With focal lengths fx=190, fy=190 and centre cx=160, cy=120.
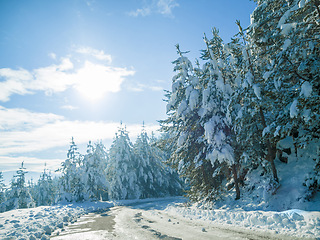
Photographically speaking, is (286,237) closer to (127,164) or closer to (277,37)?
(277,37)

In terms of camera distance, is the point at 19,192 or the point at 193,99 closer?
the point at 193,99

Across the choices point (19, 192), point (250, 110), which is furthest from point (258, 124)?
point (19, 192)

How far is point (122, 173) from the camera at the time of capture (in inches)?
1522

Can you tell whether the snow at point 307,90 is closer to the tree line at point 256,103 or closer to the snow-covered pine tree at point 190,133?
the tree line at point 256,103

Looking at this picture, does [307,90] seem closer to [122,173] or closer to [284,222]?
[284,222]

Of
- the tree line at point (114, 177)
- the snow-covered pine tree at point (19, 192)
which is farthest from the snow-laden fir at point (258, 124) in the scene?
the snow-covered pine tree at point (19, 192)

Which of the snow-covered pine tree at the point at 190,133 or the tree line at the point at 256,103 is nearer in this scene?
the tree line at the point at 256,103

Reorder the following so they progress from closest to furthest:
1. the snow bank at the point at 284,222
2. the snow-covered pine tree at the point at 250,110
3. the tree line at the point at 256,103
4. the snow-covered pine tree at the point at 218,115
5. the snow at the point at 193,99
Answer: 1. the snow bank at the point at 284,222
2. the tree line at the point at 256,103
3. the snow-covered pine tree at the point at 250,110
4. the snow-covered pine tree at the point at 218,115
5. the snow at the point at 193,99

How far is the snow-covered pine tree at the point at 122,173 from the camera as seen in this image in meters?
38.3

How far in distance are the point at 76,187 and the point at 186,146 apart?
2490 centimetres

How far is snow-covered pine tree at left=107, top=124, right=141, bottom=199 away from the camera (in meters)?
38.3

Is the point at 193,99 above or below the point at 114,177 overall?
above

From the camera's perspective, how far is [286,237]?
5863mm

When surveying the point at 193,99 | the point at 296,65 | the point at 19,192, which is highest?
the point at 193,99
